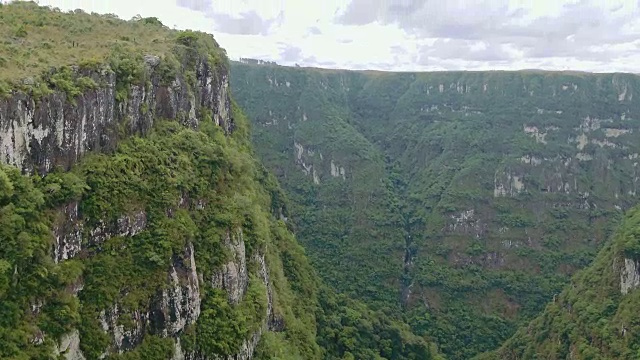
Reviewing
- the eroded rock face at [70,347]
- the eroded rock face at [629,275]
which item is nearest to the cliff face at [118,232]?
the eroded rock face at [70,347]

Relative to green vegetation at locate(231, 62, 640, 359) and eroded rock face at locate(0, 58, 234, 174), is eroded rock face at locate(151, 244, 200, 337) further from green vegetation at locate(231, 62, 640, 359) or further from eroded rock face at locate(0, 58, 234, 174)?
green vegetation at locate(231, 62, 640, 359)

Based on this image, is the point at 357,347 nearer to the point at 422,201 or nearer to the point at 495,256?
the point at 495,256

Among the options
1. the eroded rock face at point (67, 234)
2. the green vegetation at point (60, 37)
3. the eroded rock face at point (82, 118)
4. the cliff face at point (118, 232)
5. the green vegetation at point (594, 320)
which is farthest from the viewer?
the green vegetation at point (594, 320)

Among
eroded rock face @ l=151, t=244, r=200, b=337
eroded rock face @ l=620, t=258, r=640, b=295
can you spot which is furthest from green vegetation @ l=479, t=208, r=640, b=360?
eroded rock face @ l=151, t=244, r=200, b=337

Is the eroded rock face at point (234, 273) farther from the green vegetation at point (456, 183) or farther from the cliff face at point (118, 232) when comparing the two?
the green vegetation at point (456, 183)

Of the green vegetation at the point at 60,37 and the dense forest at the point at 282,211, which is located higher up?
the green vegetation at the point at 60,37

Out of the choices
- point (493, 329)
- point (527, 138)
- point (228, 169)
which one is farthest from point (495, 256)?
point (228, 169)
